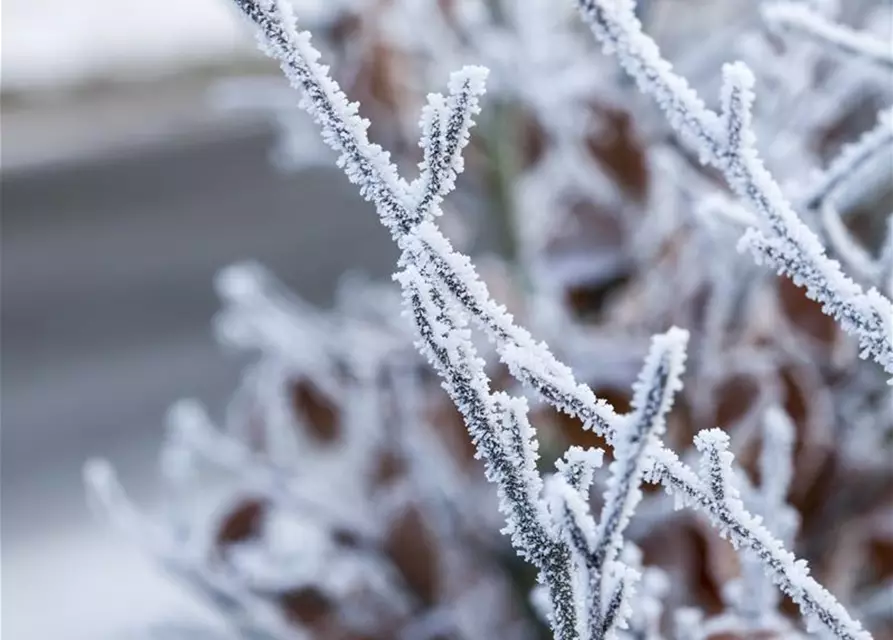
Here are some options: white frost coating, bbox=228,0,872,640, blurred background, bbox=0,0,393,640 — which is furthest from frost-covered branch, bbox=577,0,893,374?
blurred background, bbox=0,0,393,640

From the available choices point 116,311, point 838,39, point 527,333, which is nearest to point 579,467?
point 527,333

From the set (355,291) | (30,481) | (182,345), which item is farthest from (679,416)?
(182,345)

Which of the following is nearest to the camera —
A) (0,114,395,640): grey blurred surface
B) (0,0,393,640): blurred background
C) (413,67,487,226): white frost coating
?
(413,67,487,226): white frost coating

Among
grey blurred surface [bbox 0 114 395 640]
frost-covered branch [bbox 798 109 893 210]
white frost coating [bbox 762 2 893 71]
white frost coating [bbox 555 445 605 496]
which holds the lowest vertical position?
white frost coating [bbox 555 445 605 496]

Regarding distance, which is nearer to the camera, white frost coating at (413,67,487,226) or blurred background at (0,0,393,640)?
white frost coating at (413,67,487,226)

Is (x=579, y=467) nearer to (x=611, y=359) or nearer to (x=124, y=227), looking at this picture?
(x=611, y=359)

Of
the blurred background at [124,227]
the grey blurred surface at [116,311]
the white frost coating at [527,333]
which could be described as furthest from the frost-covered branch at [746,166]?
the blurred background at [124,227]

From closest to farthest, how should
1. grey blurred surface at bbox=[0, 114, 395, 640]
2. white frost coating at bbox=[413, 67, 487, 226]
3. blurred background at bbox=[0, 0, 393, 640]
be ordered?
white frost coating at bbox=[413, 67, 487, 226] < grey blurred surface at bbox=[0, 114, 395, 640] < blurred background at bbox=[0, 0, 393, 640]

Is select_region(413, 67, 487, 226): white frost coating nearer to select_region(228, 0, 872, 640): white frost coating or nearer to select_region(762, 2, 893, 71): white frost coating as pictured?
select_region(228, 0, 872, 640): white frost coating
